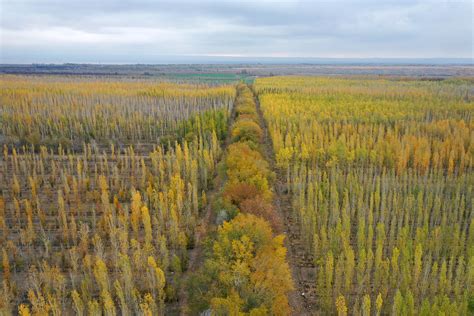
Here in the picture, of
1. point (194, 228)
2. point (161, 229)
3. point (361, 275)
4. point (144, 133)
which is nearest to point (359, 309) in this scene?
point (361, 275)

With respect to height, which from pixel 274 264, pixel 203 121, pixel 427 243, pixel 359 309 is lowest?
pixel 359 309

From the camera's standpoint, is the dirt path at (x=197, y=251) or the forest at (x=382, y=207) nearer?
the dirt path at (x=197, y=251)

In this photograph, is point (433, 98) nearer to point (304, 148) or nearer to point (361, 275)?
point (304, 148)

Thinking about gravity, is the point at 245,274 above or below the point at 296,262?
above

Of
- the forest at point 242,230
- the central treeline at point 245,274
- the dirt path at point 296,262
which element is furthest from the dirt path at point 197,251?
the dirt path at point 296,262

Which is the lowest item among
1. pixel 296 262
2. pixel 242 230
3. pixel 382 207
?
pixel 296 262

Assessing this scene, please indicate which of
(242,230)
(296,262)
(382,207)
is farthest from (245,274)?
(382,207)

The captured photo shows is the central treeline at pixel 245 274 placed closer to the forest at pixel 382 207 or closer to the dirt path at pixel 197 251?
the dirt path at pixel 197 251

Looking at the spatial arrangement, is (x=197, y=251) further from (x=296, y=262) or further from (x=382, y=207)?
(x=382, y=207)

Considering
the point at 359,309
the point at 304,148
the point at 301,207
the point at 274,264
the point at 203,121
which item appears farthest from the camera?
the point at 203,121
